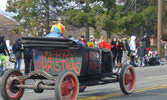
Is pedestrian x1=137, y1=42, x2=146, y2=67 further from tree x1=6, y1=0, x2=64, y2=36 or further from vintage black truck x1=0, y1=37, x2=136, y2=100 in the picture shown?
vintage black truck x1=0, y1=37, x2=136, y2=100

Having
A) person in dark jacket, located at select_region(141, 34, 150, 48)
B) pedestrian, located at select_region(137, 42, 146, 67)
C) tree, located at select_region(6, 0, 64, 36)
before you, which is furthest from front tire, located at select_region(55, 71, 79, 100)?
tree, located at select_region(6, 0, 64, 36)

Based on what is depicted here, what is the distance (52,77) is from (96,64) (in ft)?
4.12

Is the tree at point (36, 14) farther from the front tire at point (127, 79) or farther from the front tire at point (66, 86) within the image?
the front tire at point (66, 86)

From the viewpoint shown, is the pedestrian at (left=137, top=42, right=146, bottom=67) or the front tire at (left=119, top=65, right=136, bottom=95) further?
the pedestrian at (left=137, top=42, right=146, bottom=67)

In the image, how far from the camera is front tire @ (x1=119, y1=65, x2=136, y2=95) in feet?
27.3

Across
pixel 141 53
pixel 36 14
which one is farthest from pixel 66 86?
pixel 36 14

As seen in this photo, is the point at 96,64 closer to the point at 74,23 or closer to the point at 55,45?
the point at 55,45

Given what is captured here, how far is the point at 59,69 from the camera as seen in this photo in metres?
7.45

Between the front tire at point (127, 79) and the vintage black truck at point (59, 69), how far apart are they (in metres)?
0.66

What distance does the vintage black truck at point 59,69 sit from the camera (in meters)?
Answer: 7.00

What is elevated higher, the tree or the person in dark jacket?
the tree

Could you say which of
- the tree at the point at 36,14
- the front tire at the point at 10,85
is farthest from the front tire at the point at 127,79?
the tree at the point at 36,14

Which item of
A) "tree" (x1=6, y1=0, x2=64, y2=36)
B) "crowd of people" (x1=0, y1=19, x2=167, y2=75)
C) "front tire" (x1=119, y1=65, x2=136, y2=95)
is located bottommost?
"front tire" (x1=119, y1=65, x2=136, y2=95)

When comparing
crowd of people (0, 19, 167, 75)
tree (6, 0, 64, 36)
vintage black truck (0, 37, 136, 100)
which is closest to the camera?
vintage black truck (0, 37, 136, 100)
